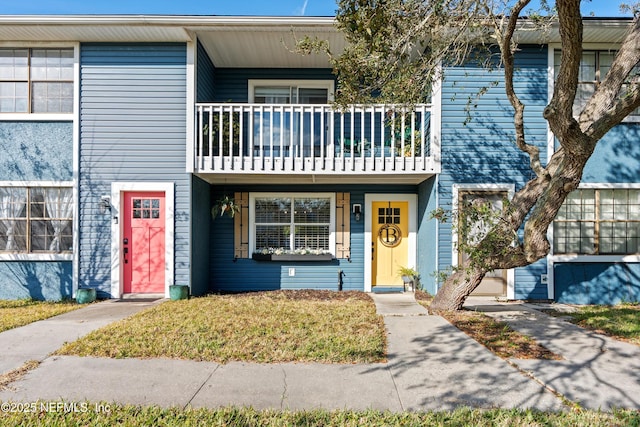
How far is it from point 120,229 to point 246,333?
13.5 ft

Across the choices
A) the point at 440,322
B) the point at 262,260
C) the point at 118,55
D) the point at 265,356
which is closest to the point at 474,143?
the point at 440,322

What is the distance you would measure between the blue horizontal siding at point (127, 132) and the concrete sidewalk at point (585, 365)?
6.19 m

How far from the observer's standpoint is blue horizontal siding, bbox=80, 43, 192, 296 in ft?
23.8

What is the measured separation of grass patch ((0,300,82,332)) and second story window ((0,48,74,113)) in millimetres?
3889

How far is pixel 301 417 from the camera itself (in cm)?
281

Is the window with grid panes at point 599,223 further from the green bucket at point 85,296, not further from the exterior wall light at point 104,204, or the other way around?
the green bucket at point 85,296

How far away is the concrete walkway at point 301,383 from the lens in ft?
10.2

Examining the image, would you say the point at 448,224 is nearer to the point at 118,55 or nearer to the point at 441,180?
the point at 441,180

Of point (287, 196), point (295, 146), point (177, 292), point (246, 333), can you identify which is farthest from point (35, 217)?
point (246, 333)

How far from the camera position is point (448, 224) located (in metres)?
7.21

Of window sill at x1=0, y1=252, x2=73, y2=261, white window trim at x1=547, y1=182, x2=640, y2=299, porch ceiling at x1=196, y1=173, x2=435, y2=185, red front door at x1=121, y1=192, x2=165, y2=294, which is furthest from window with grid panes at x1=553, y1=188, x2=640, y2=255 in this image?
window sill at x1=0, y1=252, x2=73, y2=261

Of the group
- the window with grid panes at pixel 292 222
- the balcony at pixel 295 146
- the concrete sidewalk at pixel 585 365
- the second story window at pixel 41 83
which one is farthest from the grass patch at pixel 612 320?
the second story window at pixel 41 83

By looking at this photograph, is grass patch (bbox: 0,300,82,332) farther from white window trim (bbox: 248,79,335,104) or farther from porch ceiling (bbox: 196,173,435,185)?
white window trim (bbox: 248,79,335,104)

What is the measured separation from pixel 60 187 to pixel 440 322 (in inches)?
307
